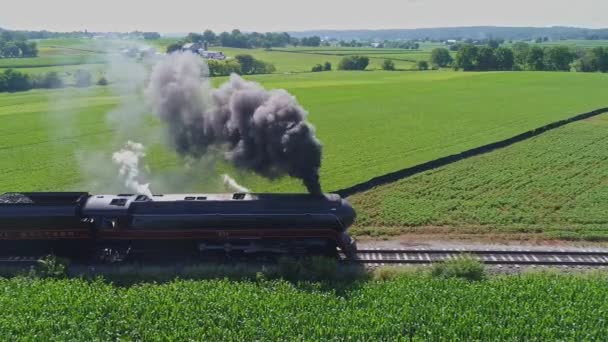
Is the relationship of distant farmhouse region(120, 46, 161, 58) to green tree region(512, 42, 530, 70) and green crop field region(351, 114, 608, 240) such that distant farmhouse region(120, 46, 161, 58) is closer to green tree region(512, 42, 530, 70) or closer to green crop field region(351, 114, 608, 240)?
green crop field region(351, 114, 608, 240)

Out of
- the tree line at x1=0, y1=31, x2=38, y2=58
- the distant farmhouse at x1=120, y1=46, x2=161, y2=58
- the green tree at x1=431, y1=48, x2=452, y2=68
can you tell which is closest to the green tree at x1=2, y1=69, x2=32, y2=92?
the tree line at x1=0, y1=31, x2=38, y2=58

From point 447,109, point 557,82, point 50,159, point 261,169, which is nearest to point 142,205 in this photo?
point 261,169

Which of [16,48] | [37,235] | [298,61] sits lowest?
[37,235]

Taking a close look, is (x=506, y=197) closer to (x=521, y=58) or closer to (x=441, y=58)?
(x=521, y=58)

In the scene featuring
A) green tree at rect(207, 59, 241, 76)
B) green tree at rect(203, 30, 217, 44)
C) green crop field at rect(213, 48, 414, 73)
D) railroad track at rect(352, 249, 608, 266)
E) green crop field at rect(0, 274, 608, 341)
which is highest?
green tree at rect(203, 30, 217, 44)

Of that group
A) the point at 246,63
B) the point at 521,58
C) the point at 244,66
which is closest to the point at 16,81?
the point at 244,66

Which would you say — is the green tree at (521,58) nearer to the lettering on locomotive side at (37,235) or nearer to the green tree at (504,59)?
the green tree at (504,59)
